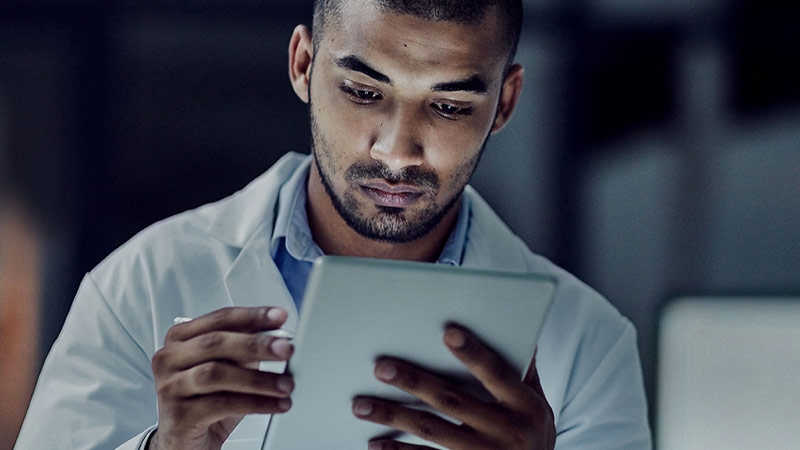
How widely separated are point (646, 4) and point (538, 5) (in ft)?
1.14

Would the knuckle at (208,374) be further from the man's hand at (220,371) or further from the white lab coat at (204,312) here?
the white lab coat at (204,312)

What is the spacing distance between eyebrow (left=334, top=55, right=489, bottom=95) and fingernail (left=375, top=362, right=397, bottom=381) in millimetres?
518

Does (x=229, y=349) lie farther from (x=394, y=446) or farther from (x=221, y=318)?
(x=394, y=446)

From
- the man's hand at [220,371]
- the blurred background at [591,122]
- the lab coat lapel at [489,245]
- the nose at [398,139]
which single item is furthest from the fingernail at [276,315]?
the blurred background at [591,122]

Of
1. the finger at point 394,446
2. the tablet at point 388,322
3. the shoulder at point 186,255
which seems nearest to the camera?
the tablet at point 388,322

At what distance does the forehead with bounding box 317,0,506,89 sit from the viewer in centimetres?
134

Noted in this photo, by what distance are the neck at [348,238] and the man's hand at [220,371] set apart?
56 cm

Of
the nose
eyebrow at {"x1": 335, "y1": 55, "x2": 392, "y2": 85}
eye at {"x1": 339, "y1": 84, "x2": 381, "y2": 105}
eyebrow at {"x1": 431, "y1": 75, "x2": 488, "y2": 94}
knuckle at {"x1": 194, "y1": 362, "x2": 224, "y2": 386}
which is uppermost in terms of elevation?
eyebrow at {"x1": 335, "y1": 55, "x2": 392, "y2": 85}

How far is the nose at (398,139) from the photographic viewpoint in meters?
1.35

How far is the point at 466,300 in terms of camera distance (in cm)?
96

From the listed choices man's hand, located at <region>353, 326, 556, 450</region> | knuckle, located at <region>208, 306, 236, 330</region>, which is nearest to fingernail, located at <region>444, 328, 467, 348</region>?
man's hand, located at <region>353, 326, 556, 450</region>

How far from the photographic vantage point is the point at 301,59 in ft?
5.03

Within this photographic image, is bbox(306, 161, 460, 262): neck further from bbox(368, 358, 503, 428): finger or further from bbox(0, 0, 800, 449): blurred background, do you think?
bbox(0, 0, 800, 449): blurred background

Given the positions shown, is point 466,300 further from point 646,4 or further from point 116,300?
point 646,4
